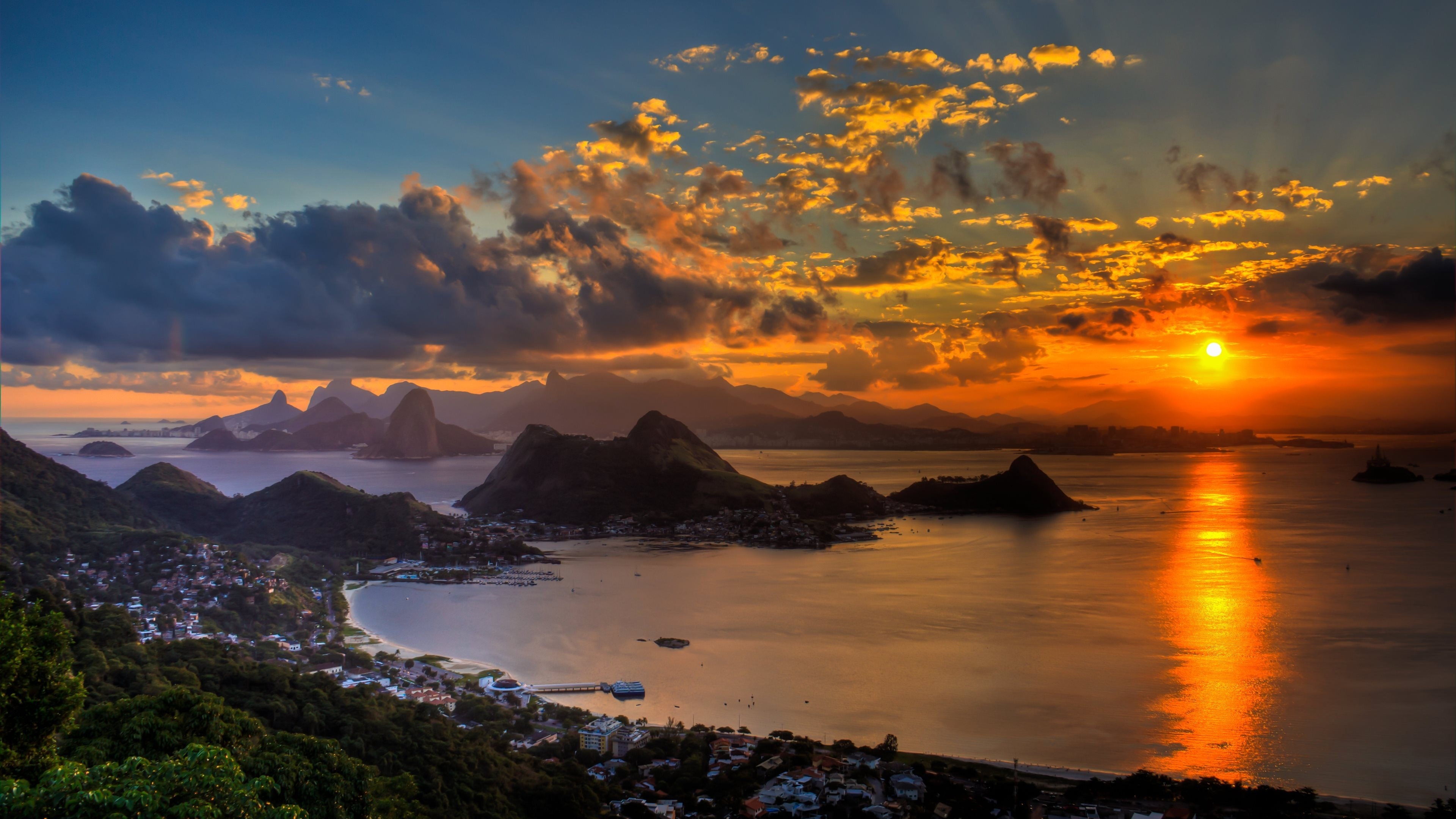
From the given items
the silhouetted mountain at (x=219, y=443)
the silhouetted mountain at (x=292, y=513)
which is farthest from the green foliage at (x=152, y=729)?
the silhouetted mountain at (x=219, y=443)

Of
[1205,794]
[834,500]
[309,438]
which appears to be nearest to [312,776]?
[1205,794]

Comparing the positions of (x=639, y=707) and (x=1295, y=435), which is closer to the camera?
(x=639, y=707)

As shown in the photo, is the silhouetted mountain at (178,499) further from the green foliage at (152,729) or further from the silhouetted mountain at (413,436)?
the silhouetted mountain at (413,436)

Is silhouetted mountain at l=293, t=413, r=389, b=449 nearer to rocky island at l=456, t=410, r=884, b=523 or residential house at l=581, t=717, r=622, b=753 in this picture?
rocky island at l=456, t=410, r=884, b=523

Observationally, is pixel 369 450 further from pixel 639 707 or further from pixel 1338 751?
pixel 1338 751

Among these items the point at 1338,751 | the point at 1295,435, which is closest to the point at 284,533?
the point at 1338,751

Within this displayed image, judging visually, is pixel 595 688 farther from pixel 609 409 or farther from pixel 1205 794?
pixel 609 409
